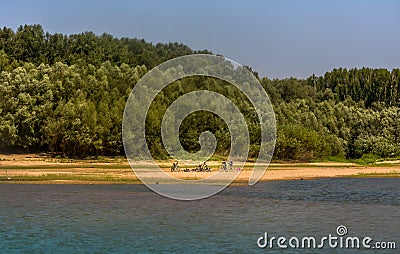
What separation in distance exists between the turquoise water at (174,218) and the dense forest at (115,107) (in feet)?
118

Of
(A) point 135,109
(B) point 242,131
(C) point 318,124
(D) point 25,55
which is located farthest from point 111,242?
(D) point 25,55

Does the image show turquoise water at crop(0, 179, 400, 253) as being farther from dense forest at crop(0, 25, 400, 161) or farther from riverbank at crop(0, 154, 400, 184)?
dense forest at crop(0, 25, 400, 161)

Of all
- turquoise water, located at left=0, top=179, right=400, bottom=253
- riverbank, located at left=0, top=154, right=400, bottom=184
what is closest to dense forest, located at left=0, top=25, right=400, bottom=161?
riverbank, located at left=0, top=154, right=400, bottom=184

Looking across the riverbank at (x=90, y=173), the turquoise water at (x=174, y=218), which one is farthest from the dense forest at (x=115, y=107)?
the turquoise water at (x=174, y=218)

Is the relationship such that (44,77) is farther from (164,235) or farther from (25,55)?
(164,235)

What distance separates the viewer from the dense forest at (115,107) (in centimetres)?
8619

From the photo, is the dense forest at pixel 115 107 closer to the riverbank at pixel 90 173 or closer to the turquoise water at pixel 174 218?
the riverbank at pixel 90 173

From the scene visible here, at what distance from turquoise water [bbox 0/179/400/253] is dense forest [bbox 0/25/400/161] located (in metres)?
35.9

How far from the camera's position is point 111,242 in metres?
27.2

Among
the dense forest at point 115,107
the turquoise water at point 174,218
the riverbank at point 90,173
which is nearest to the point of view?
the turquoise water at point 174,218

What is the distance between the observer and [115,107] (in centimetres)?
9069

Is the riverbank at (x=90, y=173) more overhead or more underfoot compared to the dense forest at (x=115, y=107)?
more underfoot

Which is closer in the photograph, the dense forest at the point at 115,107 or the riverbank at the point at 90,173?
the riverbank at the point at 90,173

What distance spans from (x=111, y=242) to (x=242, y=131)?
6945cm
